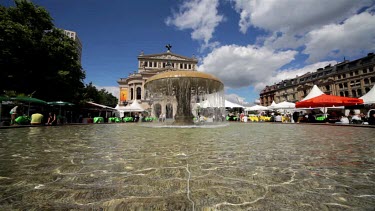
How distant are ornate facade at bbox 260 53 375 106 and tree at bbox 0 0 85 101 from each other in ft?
180

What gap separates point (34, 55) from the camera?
53.8 feet

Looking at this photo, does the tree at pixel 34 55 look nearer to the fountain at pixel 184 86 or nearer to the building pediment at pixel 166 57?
the fountain at pixel 184 86

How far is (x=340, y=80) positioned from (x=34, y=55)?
60121 mm

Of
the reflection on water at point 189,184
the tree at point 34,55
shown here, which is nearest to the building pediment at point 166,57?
the tree at point 34,55

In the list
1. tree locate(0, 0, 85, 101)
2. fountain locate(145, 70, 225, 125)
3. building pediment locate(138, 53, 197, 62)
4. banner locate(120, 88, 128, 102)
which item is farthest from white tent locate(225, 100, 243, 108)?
building pediment locate(138, 53, 197, 62)

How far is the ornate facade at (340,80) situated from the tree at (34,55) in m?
55.0

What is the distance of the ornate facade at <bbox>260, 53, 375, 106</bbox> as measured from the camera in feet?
127

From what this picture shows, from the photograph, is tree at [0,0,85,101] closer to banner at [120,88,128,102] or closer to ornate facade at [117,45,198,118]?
ornate facade at [117,45,198,118]

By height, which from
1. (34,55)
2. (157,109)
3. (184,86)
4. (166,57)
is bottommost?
(184,86)

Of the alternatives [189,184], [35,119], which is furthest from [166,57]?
[189,184]

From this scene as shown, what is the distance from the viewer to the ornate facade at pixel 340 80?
38719 mm

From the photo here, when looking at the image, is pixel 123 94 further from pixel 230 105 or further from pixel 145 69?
pixel 230 105

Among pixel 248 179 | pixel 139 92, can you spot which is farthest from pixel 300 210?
pixel 139 92

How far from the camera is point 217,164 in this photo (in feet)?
8.26
